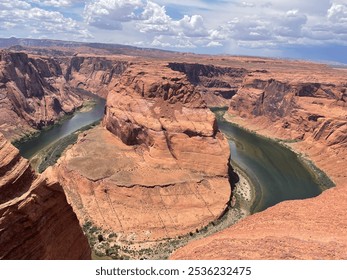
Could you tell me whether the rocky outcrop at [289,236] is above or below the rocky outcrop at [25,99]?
above

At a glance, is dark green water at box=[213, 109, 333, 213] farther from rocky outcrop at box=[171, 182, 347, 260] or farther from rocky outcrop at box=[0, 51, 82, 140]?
rocky outcrop at box=[0, 51, 82, 140]

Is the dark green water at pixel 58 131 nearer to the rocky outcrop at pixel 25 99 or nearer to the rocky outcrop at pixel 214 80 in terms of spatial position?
the rocky outcrop at pixel 25 99

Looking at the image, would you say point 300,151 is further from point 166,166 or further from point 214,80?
point 214,80

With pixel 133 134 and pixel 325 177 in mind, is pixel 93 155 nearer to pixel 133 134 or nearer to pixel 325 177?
pixel 133 134

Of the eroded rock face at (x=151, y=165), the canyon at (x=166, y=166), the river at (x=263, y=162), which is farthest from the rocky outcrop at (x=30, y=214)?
the river at (x=263, y=162)

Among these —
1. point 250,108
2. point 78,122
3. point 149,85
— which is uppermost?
A: point 149,85
